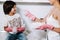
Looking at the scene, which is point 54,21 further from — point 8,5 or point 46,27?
point 8,5

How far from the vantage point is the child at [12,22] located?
39.7 inches

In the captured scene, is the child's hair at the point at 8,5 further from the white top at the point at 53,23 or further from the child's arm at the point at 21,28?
the white top at the point at 53,23

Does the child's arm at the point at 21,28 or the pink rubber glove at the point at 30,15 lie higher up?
the pink rubber glove at the point at 30,15

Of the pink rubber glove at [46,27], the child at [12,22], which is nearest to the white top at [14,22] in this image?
the child at [12,22]

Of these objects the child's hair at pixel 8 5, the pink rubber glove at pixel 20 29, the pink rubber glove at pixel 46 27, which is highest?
the child's hair at pixel 8 5

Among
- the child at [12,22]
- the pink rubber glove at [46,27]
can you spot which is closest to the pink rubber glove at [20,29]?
the child at [12,22]

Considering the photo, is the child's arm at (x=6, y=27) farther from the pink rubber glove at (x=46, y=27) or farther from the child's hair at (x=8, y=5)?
the pink rubber glove at (x=46, y=27)

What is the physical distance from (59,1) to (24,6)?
0.22 meters

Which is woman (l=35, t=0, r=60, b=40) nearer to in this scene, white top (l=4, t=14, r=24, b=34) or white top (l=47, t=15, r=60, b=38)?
white top (l=47, t=15, r=60, b=38)

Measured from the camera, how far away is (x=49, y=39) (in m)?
1.01

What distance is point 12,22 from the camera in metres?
1.01

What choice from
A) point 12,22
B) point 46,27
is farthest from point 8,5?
point 46,27

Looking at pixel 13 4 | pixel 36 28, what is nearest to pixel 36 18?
pixel 36 28

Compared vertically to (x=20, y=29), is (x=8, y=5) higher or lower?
higher
